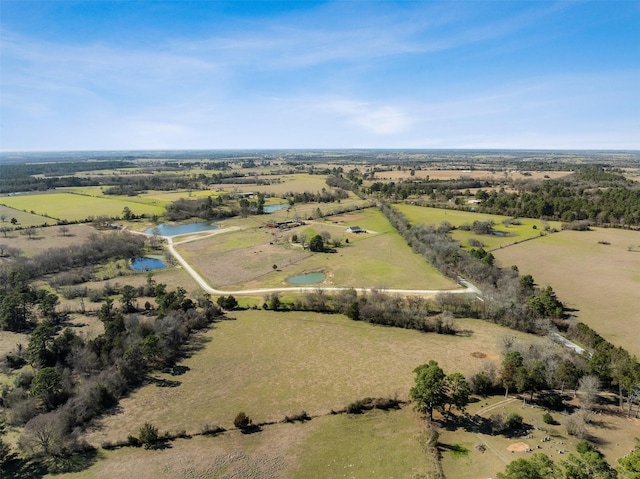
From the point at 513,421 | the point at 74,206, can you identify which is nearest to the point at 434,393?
the point at 513,421

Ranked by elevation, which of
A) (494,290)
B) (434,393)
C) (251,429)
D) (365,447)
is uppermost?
(494,290)

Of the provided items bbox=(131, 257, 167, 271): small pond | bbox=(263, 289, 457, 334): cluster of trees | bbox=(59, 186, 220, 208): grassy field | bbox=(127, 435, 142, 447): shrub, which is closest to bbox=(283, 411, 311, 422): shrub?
bbox=(127, 435, 142, 447): shrub

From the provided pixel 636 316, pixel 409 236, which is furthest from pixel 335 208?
pixel 636 316

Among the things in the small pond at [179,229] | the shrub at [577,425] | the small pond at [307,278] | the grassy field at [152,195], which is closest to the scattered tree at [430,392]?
the shrub at [577,425]

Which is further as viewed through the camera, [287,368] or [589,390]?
[287,368]

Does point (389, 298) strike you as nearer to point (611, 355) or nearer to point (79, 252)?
point (611, 355)

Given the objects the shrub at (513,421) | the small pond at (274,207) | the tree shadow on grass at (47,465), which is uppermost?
the small pond at (274,207)

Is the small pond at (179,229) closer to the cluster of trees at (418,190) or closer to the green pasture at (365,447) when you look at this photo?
the cluster of trees at (418,190)

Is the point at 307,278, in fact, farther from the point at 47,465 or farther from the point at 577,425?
the point at 577,425
